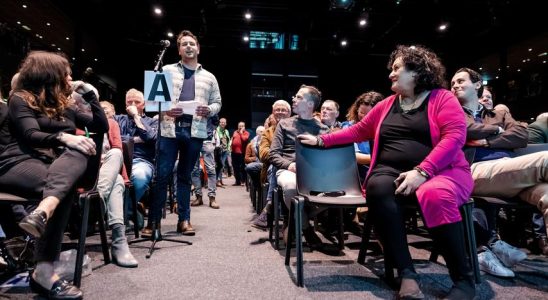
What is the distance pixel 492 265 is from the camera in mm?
2252

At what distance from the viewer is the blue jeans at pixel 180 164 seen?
3.06 m

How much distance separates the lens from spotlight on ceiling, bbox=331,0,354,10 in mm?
8469

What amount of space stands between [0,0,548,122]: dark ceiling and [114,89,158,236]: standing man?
160 inches

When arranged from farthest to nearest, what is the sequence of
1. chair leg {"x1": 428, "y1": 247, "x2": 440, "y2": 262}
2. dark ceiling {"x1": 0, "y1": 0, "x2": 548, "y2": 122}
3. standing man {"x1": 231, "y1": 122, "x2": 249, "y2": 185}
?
standing man {"x1": 231, "y1": 122, "x2": 249, "y2": 185} < dark ceiling {"x1": 0, "y1": 0, "x2": 548, "y2": 122} < chair leg {"x1": 428, "y1": 247, "x2": 440, "y2": 262}

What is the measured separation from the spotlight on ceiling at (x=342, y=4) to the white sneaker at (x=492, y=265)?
Answer: 7.32 m

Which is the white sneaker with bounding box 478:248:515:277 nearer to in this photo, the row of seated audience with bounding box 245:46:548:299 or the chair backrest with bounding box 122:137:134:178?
the row of seated audience with bounding box 245:46:548:299

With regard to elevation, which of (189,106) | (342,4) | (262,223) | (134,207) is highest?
(342,4)

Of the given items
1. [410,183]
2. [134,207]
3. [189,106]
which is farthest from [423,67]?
[134,207]

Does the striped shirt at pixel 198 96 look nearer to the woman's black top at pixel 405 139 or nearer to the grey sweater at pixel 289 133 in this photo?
the grey sweater at pixel 289 133

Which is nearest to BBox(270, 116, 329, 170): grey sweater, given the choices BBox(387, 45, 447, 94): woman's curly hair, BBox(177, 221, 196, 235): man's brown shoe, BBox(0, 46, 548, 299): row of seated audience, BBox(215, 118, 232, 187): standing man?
BBox(0, 46, 548, 299): row of seated audience

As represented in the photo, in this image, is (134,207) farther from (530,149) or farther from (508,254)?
(530,149)

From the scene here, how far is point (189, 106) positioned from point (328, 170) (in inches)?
50.2

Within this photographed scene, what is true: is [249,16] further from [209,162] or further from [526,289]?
[526,289]

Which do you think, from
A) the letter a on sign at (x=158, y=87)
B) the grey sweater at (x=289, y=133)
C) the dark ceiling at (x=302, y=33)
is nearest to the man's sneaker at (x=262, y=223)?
the grey sweater at (x=289, y=133)
